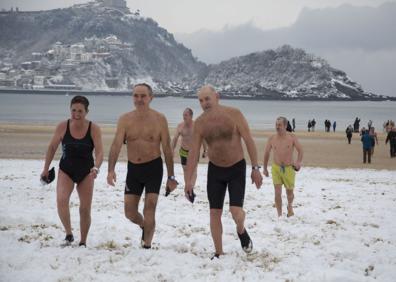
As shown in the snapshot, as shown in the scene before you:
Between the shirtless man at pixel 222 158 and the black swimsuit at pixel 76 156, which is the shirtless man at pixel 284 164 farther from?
the black swimsuit at pixel 76 156

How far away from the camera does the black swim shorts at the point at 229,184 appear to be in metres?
6.10

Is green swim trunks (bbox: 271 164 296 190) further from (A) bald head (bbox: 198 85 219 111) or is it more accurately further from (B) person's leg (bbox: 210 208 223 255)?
(A) bald head (bbox: 198 85 219 111)

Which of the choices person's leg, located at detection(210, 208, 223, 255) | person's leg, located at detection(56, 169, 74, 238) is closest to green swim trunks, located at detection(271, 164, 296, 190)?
person's leg, located at detection(210, 208, 223, 255)

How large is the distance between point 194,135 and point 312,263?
1.98 metres

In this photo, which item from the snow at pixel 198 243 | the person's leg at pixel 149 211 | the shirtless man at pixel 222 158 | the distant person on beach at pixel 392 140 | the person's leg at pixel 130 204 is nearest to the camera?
the snow at pixel 198 243

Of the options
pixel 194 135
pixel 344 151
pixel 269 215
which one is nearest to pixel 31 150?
pixel 344 151

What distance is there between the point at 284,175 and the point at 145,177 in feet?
11.9

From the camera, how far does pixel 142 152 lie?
6402 mm

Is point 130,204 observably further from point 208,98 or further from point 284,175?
point 284,175

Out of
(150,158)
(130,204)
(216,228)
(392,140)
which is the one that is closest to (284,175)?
(216,228)

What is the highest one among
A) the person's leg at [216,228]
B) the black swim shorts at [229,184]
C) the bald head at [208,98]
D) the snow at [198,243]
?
the bald head at [208,98]

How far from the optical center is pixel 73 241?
6.67 metres

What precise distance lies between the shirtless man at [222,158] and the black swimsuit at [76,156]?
1273 millimetres

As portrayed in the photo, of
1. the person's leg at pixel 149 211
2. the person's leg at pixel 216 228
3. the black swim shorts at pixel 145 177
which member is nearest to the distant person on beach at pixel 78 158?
the black swim shorts at pixel 145 177
